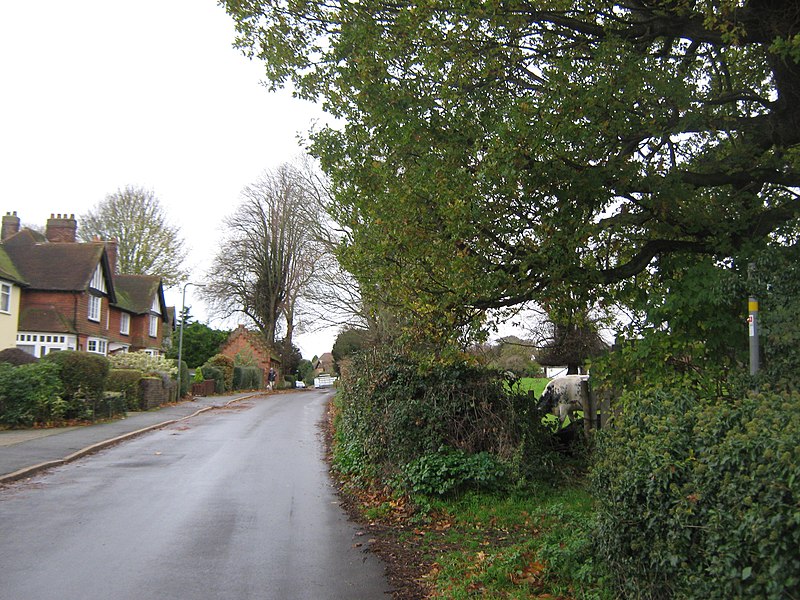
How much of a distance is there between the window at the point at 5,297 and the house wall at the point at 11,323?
0.20 m

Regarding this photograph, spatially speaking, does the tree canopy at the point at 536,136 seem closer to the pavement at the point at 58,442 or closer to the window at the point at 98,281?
the pavement at the point at 58,442

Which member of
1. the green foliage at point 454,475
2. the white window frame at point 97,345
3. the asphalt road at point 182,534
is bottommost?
the asphalt road at point 182,534

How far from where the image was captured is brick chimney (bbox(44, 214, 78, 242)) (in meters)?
44.3

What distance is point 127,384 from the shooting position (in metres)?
28.3

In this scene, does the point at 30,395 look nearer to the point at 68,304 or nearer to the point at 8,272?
the point at 8,272

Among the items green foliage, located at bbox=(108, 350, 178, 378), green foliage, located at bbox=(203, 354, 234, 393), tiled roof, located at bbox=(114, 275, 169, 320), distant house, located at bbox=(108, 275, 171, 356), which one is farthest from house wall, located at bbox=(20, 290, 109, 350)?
green foliage, located at bbox=(203, 354, 234, 393)

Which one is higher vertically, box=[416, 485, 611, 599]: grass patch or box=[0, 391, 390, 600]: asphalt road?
box=[416, 485, 611, 599]: grass patch

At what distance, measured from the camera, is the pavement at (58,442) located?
13.7 meters

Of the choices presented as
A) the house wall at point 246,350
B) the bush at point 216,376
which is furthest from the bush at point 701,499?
the house wall at point 246,350

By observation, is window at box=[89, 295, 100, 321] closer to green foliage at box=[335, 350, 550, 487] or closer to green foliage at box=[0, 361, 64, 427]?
Answer: green foliage at box=[0, 361, 64, 427]

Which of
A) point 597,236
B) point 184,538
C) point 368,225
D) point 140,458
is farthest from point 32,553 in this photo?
point 140,458

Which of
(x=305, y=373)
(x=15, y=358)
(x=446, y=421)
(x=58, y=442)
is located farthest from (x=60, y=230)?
(x=305, y=373)

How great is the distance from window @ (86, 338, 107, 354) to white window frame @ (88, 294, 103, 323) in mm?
1177

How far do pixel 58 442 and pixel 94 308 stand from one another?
2530cm
